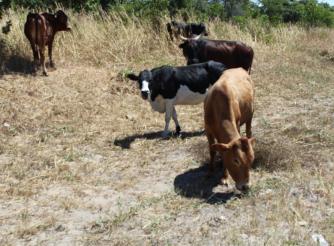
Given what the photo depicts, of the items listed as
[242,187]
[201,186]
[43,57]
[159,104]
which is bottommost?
[201,186]

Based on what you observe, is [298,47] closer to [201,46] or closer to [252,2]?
[201,46]

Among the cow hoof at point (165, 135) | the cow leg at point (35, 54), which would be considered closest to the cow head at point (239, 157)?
the cow hoof at point (165, 135)

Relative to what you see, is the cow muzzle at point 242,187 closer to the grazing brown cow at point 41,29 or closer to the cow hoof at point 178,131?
the cow hoof at point 178,131

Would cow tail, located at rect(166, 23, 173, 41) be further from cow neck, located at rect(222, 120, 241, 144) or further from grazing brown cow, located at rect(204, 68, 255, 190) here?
cow neck, located at rect(222, 120, 241, 144)

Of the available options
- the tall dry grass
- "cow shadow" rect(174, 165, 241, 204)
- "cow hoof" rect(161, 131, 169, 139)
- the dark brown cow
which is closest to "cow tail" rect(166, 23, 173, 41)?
the tall dry grass

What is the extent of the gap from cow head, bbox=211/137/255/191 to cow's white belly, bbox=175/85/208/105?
2.79 m

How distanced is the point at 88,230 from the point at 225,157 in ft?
5.40

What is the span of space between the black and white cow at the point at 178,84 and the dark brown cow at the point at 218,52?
2.16m

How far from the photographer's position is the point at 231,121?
5855mm

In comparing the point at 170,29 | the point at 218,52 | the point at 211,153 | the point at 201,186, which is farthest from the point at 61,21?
the point at 201,186

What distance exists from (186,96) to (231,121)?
2.45m

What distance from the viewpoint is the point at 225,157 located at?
219 inches

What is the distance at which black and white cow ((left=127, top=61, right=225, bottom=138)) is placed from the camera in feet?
26.5

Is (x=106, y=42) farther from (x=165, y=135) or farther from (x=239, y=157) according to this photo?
(x=239, y=157)
